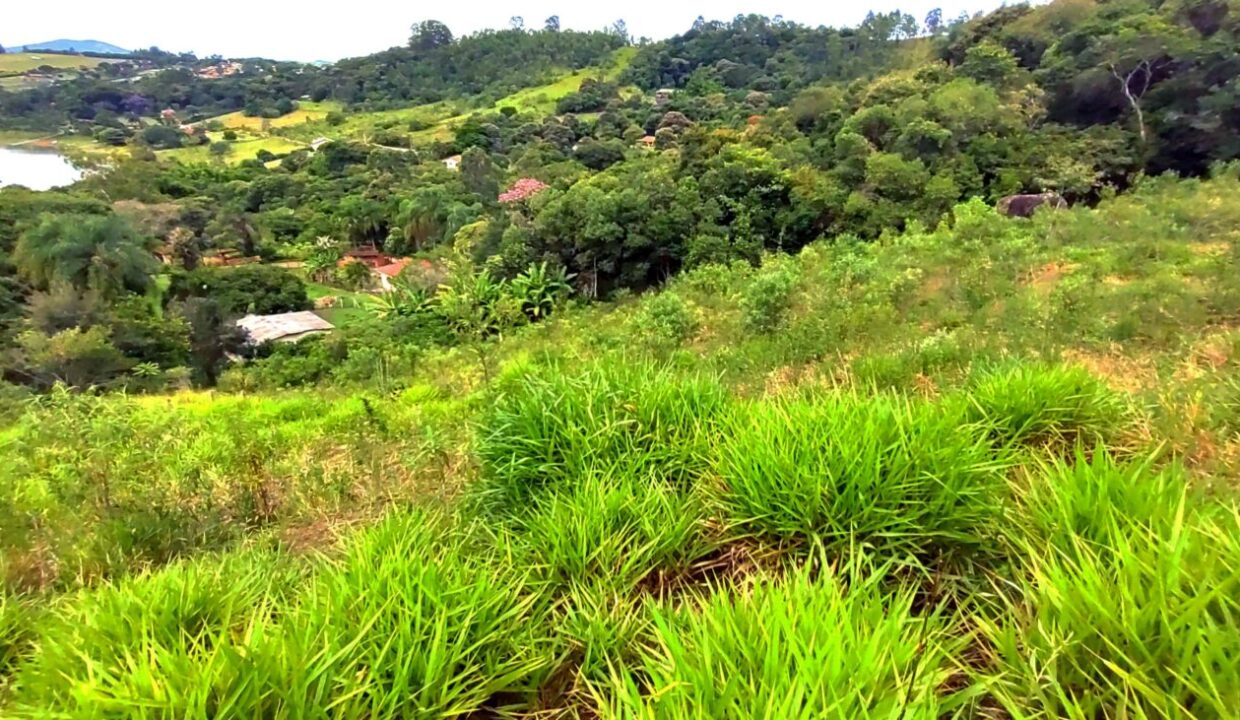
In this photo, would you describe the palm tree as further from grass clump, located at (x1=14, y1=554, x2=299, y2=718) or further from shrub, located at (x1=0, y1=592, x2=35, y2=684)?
grass clump, located at (x1=14, y1=554, x2=299, y2=718)

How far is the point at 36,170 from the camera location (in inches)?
1594

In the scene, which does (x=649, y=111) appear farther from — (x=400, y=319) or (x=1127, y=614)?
(x=1127, y=614)

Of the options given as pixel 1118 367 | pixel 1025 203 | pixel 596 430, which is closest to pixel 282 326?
pixel 1025 203

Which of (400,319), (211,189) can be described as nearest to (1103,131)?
(400,319)

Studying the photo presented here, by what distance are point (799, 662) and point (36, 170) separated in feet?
175

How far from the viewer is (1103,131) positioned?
57.6ft

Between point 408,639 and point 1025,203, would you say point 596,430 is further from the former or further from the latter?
point 1025,203

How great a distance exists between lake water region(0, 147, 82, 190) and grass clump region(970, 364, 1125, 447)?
42.7 m

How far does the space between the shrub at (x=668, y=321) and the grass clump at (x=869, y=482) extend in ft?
16.2

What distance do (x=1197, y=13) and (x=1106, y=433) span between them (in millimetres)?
23785

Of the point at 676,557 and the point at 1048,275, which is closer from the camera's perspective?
the point at 676,557

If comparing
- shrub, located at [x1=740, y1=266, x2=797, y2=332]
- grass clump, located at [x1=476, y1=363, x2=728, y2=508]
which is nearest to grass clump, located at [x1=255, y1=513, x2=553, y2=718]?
grass clump, located at [x1=476, y1=363, x2=728, y2=508]

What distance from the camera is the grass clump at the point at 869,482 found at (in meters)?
1.77

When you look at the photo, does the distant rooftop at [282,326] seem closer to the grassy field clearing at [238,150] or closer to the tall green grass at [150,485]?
the tall green grass at [150,485]
